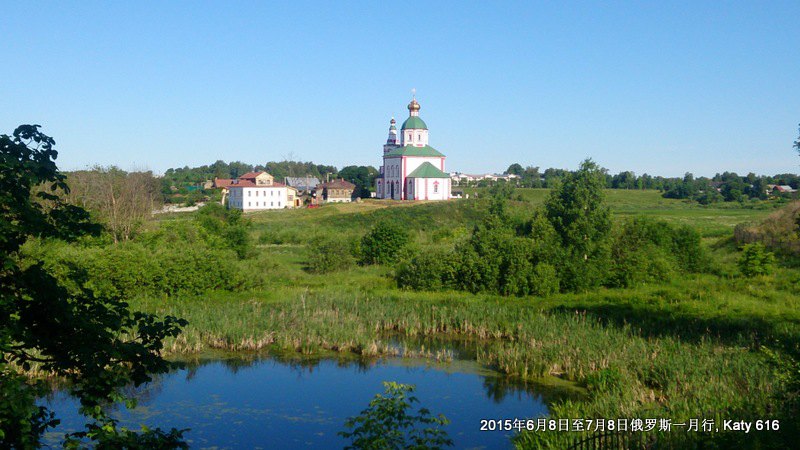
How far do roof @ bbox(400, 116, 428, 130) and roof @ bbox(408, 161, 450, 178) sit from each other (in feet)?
14.9

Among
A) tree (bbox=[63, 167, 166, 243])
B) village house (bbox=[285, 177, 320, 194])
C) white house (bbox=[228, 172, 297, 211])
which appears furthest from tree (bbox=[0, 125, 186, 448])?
village house (bbox=[285, 177, 320, 194])

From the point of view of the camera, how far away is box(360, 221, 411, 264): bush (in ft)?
116

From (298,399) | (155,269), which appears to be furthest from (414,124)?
(298,399)

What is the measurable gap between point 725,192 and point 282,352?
83068 mm

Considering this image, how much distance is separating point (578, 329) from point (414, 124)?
58.4 meters

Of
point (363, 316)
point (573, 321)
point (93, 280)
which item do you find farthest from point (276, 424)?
point (93, 280)

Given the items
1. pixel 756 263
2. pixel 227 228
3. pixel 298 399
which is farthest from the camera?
pixel 227 228

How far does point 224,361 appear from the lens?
17797 millimetres

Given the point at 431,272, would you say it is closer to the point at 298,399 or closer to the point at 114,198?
the point at 298,399

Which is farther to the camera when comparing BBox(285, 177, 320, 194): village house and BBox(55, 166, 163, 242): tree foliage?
BBox(285, 177, 320, 194): village house

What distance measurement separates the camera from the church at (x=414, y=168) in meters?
71.9

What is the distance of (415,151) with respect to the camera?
2899 inches

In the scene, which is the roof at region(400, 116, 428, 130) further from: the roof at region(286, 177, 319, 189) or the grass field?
the grass field

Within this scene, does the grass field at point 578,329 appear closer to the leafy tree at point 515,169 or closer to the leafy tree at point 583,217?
the leafy tree at point 583,217
